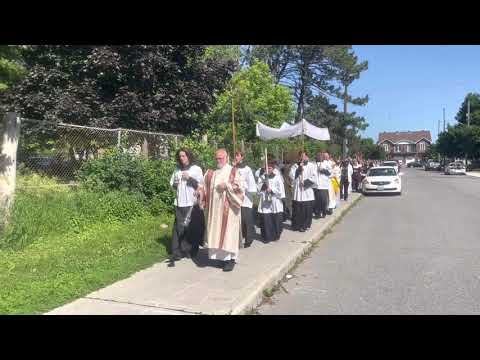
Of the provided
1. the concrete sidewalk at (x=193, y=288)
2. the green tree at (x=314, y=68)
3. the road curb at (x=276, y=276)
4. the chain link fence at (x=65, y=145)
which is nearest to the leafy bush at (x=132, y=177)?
the chain link fence at (x=65, y=145)

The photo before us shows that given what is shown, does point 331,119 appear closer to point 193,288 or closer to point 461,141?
point 461,141

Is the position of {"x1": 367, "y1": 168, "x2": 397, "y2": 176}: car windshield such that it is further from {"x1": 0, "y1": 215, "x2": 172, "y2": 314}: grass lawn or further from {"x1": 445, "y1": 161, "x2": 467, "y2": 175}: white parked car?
{"x1": 445, "y1": 161, "x2": 467, "y2": 175}: white parked car

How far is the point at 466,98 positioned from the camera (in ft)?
228

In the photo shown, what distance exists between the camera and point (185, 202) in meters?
6.85

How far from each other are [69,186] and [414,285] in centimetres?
653

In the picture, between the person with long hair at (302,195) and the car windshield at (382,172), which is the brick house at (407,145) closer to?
the car windshield at (382,172)

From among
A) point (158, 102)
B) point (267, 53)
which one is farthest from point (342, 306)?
point (267, 53)

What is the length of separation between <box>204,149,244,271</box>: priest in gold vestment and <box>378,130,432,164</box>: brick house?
124 meters

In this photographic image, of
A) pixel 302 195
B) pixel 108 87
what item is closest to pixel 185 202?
pixel 302 195

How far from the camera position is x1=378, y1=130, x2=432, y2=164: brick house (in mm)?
125250

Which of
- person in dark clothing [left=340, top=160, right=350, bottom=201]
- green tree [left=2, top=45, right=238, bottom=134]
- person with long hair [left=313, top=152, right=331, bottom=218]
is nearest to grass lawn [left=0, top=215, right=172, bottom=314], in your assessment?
green tree [left=2, top=45, right=238, bottom=134]

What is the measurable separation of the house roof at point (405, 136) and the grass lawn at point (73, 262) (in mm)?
125414

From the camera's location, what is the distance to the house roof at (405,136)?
127 meters

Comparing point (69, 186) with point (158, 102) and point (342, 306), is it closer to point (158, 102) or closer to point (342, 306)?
point (158, 102)
